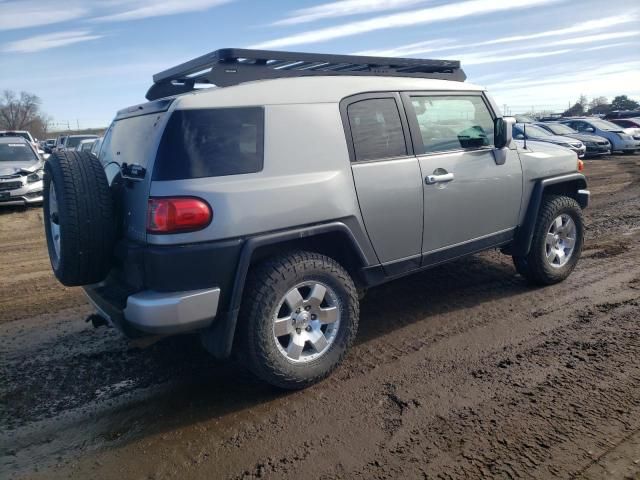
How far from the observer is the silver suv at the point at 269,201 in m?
3.01

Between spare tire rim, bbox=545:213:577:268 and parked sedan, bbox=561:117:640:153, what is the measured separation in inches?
705

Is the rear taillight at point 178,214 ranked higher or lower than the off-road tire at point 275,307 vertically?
higher

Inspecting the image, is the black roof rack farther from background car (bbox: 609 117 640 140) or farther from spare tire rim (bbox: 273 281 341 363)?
background car (bbox: 609 117 640 140)

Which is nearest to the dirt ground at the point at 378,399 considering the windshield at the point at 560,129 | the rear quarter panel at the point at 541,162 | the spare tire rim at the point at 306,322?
the spare tire rim at the point at 306,322

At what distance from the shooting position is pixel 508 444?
2.75 m

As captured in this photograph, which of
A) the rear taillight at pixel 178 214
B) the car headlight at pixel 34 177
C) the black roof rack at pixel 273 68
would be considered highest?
the black roof rack at pixel 273 68

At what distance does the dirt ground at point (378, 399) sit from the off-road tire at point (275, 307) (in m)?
0.16

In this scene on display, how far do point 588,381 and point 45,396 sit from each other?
144 inches

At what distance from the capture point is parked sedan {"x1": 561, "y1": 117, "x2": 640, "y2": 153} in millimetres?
20562

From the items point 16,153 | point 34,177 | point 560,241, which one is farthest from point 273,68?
point 16,153

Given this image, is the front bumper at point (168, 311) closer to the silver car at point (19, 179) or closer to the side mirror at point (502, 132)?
the side mirror at point (502, 132)

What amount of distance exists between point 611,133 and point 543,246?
61.7 feet

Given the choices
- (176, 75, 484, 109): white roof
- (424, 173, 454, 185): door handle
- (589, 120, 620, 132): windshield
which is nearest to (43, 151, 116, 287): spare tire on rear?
(176, 75, 484, 109): white roof

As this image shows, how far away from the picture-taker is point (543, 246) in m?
5.01
